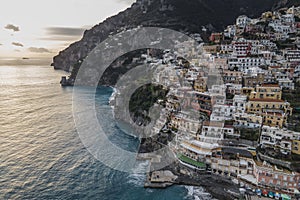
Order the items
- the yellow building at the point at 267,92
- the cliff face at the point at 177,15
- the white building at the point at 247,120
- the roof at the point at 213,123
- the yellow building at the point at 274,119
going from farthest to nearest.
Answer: the cliff face at the point at 177,15, the yellow building at the point at 267,92, the white building at the point at 247,120, the roof at the point at 213,123, the yellow building at the point at 274,119

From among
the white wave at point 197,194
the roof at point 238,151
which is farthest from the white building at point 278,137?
the white wave at point 197,194

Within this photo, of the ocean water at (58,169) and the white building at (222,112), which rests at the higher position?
the white building at (222,112)

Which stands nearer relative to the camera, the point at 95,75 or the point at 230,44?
the point at 230,44

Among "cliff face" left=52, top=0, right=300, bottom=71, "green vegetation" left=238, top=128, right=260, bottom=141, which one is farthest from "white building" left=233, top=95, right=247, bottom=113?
"cliff face" left=52, top=0, right=300, bottom=71

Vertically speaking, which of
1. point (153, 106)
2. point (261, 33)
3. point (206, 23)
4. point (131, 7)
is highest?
point (131, 7)

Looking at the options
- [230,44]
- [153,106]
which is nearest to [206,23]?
[230,44]

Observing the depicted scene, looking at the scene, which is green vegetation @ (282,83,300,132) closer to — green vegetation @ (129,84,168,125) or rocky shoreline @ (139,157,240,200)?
rocky shoreline @ (139,157,240,200)

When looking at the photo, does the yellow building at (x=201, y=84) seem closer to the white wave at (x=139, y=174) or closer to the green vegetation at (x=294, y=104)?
the green vegetation at (x=294, y=104)

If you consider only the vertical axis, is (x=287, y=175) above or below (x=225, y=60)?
below

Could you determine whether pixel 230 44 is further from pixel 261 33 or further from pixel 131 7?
pixel 131 7
